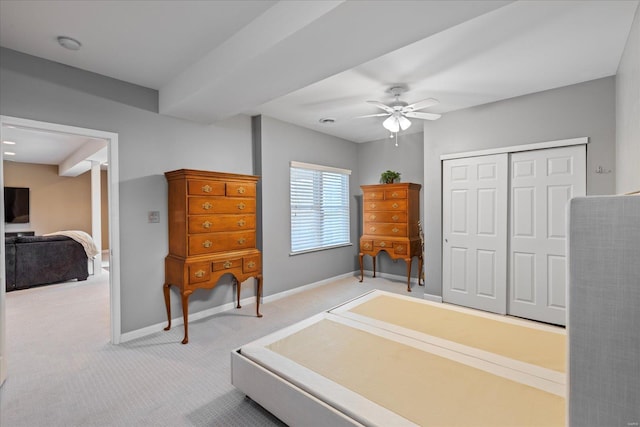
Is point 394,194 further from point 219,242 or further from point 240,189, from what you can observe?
point 219,242

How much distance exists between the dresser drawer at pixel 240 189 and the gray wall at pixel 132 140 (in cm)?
58

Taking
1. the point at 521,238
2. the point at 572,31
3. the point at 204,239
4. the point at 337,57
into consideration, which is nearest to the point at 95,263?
the point at 204,239

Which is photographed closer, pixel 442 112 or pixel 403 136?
pixel 442 112

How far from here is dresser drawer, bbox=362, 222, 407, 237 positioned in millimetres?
4914

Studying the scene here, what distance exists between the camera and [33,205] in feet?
25.3

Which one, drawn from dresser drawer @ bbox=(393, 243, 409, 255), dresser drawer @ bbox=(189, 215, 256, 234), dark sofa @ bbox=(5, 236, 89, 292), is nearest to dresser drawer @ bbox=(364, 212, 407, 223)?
dresser drawer @ bbox=(393, 243, 409, 255)

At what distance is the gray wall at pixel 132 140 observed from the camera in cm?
250

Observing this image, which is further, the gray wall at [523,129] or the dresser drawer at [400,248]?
the dresser drawer at [400,248]

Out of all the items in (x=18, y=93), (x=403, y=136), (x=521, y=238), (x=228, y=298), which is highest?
(x=403, y=136)

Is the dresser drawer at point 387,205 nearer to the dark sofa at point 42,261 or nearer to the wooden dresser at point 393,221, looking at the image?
the wooden dresser at point 393,221

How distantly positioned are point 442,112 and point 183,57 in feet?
10.6

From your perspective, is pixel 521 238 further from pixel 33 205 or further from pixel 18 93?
pixel 33 205

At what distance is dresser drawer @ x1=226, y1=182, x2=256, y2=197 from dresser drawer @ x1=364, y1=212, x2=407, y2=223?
7.82 ft

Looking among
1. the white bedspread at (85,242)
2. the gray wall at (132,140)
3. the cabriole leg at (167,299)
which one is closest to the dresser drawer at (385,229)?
the gray wall at (132,140)
